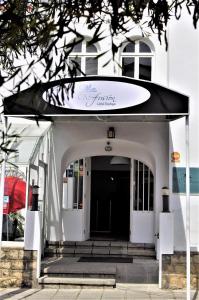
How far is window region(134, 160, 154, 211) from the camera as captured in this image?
12.1 m

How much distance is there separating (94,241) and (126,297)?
3.64m

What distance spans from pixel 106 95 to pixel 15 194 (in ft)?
10.5

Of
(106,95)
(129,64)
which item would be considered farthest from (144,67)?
(106,95)

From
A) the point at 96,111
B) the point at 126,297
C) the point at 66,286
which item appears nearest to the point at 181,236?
the point at 126,297

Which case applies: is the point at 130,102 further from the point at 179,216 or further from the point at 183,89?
the point at 179,216

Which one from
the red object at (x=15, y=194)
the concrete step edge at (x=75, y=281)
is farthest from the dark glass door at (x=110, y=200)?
the concrete step edge at (x=75, y=281)

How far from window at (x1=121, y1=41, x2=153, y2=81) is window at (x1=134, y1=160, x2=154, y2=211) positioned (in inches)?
90.6

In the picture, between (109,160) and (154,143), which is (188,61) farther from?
(109,160)

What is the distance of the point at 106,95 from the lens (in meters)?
8.74

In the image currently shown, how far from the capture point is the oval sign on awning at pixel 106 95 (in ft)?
28.5

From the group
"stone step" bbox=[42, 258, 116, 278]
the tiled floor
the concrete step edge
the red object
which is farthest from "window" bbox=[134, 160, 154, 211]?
the red object

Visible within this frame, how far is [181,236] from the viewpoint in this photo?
981 centimetres

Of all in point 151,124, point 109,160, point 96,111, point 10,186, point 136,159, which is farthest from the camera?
point 109,160

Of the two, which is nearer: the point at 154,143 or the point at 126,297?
the point at 126,297
